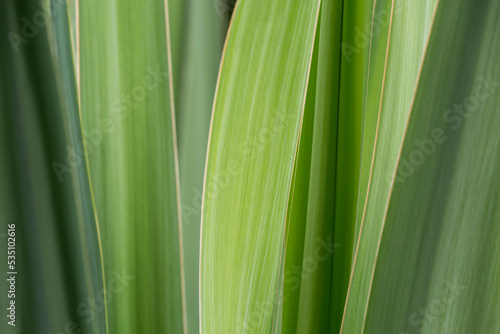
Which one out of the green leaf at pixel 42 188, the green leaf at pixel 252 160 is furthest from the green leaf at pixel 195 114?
the green leaf at pixel 42 188

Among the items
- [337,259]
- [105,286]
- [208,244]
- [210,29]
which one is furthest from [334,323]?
[210,29]

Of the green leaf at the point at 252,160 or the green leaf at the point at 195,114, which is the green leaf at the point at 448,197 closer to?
the green leaf at the point at 252,160

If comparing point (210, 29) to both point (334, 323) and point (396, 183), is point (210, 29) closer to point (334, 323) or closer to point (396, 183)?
point (396, 183)

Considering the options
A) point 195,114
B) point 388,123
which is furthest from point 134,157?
point 388,123

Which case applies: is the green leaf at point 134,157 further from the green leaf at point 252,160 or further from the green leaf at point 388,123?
the green leaf at point 388,123

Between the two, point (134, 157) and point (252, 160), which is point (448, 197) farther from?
point (134, 157)
